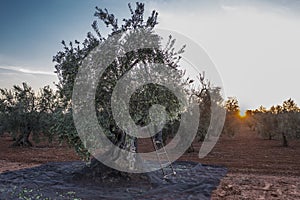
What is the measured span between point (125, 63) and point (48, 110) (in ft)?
60.5

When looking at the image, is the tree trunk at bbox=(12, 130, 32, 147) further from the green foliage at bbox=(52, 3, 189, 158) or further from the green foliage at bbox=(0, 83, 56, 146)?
the green foliage at bbox=(52, 3, 189, 158)

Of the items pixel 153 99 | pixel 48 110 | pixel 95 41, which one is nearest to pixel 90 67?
pixel 95 41

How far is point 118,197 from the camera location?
9531mm

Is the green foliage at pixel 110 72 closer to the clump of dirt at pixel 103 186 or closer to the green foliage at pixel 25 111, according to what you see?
the clump of dirt at pixel 103 186

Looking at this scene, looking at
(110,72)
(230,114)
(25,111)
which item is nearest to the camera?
(110,72)

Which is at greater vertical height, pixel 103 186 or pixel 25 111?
pixel 25 111

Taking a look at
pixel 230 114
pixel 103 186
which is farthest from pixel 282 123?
pixel 103 186

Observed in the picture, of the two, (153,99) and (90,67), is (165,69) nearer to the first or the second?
(153,99)

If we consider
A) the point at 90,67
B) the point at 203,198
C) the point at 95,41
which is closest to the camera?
the point at 203,198

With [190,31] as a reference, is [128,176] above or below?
below

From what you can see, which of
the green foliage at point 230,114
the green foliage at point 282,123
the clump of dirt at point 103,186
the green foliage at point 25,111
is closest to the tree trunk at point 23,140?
the green foliage at point 25,111

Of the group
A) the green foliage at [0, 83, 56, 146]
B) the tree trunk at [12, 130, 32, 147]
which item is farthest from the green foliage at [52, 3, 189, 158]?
the tree trunk at [12, 130, 32, 147]

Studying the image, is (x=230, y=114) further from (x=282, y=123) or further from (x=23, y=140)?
(x=23, y=140)

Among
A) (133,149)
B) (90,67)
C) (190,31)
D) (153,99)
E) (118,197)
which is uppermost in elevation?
(190,31)
